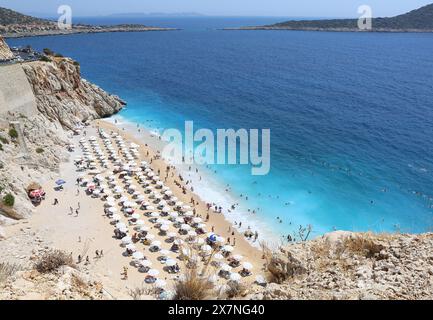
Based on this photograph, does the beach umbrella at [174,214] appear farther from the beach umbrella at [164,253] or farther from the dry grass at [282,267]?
the dry grass at [282,267]

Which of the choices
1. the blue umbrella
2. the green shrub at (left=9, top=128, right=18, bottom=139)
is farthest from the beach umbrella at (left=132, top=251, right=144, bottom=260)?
the green shrub at (left=9, top=128, right=18, bottom=139)

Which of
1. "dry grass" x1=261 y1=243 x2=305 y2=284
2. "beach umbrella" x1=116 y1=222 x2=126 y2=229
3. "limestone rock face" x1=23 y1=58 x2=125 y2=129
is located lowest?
"beach umbrella" x1=116 y1=222 x2=126 y2=229

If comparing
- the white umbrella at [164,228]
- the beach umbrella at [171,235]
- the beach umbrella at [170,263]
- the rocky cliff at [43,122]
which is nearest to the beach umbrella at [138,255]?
the beach umbrella at [170,263]

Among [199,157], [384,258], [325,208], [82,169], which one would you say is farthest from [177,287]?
[199,157]

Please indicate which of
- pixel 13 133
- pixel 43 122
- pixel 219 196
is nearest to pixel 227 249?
pixel 219 196

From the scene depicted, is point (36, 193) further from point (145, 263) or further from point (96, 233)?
point (145, 263)

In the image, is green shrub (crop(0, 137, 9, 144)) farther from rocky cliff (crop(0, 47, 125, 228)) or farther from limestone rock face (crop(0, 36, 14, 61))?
limestone rock face (crop(0, 36, 14, 61))
